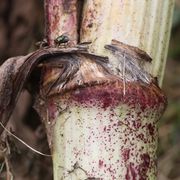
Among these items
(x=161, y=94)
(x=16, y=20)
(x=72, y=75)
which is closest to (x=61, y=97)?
(x=72, y=75)

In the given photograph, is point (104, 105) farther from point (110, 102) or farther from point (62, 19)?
point (62, 19)

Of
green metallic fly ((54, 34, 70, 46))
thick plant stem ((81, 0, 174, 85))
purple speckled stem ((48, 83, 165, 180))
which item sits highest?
thick plant stem ((81, 0, 174, 85))

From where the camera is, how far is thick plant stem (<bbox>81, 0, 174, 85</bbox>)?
84cm

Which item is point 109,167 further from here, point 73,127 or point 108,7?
point 108,7

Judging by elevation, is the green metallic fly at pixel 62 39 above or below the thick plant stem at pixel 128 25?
below

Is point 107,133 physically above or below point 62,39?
below

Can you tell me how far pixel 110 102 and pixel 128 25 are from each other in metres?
0.11

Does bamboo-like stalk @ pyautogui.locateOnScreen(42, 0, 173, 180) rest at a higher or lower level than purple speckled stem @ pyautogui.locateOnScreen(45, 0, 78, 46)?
lower

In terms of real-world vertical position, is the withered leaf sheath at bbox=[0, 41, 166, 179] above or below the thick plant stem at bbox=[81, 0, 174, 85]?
below

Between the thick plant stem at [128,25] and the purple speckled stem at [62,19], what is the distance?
1 cm

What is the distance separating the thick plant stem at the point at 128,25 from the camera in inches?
33.2

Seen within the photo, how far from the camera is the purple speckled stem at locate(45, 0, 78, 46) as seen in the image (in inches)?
33.8

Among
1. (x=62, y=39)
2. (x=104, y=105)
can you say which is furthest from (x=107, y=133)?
(x=62, y=39)

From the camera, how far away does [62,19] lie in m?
0.86
